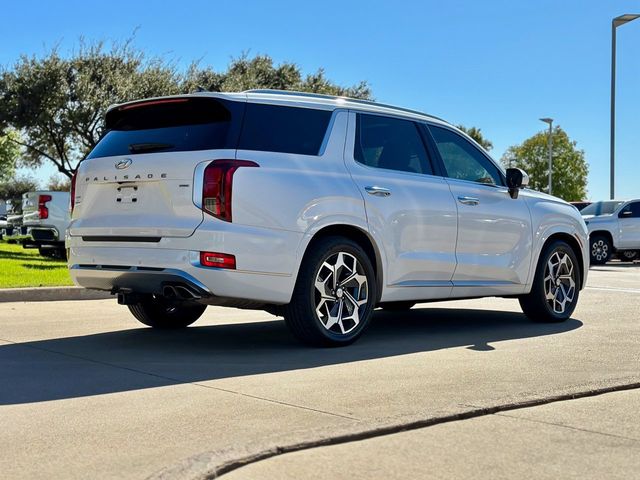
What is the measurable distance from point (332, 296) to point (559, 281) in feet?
10.2

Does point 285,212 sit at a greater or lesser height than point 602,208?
lesser

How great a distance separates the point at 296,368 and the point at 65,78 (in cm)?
2615

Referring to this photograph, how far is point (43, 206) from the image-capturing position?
18297 millimetres

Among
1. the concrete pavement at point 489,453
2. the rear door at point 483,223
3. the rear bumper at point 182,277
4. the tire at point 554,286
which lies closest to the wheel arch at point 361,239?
the rear bumper at point 182,277

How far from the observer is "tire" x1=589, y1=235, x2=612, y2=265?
23203mm

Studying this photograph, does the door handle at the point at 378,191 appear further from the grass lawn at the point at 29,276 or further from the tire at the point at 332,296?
the grass lawn at the point at 29,276

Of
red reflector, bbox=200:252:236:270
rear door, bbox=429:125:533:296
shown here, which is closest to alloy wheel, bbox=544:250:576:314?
rear door, bbox=429:125:533:296

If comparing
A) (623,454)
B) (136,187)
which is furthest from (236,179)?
(623,454)

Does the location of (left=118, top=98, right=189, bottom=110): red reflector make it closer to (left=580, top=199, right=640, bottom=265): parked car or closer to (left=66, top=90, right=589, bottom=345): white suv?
(left=66, top=90, right=589, bottom=345): white suv

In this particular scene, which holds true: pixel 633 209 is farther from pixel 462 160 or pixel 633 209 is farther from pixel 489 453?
pixel 489 453

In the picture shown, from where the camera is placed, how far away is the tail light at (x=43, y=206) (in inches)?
718

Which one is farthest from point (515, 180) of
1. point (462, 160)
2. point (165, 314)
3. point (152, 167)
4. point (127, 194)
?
point (127, 194)

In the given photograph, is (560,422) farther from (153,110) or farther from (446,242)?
(153,110)

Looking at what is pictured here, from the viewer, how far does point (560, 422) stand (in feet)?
14.5
